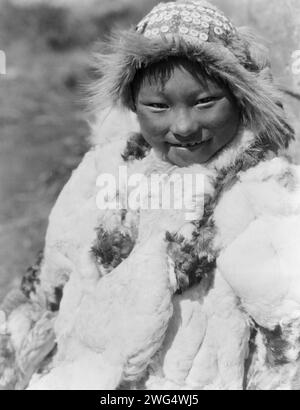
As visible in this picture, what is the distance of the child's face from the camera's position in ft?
3.30

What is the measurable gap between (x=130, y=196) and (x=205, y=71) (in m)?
0.36

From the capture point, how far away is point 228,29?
1.04 m

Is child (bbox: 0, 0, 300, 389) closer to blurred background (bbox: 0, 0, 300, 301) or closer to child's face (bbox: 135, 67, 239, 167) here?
child's face (bbox: 135, 67, 239, 167)

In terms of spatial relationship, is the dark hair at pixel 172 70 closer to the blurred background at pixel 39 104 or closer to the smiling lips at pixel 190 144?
the smiling lips at pixel 190 144

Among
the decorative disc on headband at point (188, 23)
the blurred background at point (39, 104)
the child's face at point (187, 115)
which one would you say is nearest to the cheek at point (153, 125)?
the child's face at point (187, 115)

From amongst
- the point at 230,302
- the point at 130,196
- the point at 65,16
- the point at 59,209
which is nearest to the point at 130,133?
the point at 130,196

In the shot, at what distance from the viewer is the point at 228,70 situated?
3.26 feet

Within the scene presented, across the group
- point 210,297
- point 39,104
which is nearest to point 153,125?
point 210,297

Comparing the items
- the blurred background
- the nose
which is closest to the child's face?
the nose

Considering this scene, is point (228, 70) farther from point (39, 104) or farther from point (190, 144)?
point (39, 104)

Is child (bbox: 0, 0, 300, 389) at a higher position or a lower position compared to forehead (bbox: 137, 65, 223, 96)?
lower

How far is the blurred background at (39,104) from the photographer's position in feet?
5.63

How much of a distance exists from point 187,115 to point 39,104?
3.28 feet

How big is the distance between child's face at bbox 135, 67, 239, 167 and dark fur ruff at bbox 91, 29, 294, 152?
31mm
